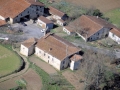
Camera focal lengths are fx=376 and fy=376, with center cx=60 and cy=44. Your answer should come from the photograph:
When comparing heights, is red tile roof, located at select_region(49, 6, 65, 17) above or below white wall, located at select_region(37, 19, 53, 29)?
above

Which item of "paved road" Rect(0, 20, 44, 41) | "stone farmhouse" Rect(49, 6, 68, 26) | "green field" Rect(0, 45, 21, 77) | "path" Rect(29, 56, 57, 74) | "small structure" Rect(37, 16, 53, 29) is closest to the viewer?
"green field" Rect(0, 45, 21, 77)

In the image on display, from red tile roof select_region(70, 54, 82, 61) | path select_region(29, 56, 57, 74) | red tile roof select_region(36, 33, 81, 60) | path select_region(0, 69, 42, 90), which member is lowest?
path select_region(29, 56, 57, 74)

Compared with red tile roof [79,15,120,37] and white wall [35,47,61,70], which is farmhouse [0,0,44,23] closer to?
red tile roof [79,15,120,37]

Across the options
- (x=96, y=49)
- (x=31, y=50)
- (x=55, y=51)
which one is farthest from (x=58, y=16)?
(x=55, y=51)

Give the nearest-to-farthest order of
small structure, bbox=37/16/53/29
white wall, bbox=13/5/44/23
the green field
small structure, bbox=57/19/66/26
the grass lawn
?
the green field → small structure, bbox=37/16/53/29 → white wall, bbox=13/5/44/23 → small structure, bbox=57/19/66/26 → the grass lawn

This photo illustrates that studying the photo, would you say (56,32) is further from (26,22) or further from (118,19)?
(118,19)

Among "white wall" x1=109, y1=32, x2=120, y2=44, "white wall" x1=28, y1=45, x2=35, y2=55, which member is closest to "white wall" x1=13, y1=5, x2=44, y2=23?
"white wall" x1=28, y1=45, x2=35, y2=55

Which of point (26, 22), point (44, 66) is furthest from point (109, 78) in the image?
point (26, 22)

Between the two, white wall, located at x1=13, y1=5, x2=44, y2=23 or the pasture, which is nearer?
white wall, located at x1=13, y1=5, x2=44, y2=23
